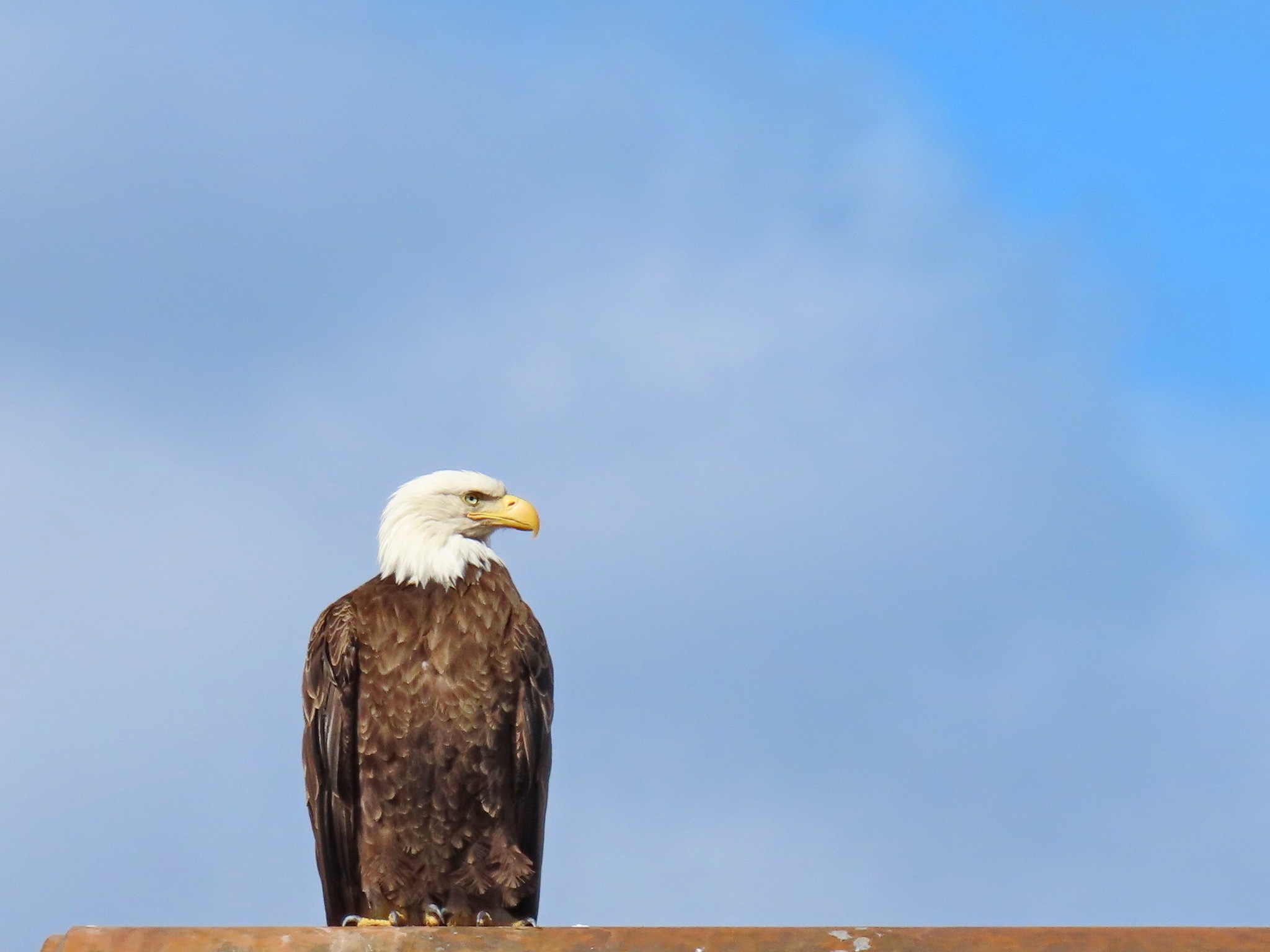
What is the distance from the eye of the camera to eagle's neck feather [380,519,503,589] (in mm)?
8148

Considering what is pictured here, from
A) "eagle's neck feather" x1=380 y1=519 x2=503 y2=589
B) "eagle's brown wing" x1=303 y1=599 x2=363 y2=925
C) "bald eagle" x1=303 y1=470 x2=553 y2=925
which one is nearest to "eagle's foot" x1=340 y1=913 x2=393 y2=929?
"bald eagle" x1=303 y1=470 x2=553 y2=925

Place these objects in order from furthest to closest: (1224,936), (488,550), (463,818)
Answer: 1. (488,550)
2. (463,818)
3. (1224,936)

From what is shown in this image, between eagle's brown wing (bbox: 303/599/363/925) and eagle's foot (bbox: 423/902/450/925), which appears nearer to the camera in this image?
eagle's foot (bbox: 423/902/450/925)

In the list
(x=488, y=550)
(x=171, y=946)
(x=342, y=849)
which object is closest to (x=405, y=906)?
(x=342, y=849)

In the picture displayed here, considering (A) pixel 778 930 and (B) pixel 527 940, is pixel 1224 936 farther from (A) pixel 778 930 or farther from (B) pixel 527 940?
(B) pixel 527 940

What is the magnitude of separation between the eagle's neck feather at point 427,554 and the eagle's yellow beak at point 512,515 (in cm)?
12

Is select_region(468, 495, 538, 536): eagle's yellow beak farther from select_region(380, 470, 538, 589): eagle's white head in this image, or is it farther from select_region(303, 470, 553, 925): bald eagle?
select_region(303, 470, 553, 925): bald eagle

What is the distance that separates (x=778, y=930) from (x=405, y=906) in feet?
11.6

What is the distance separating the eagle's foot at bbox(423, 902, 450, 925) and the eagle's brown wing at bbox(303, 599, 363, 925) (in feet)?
1.21

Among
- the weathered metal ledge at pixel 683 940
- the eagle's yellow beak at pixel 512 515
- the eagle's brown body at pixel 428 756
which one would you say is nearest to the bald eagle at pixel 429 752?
the eagle's brown body at pixel 428 756

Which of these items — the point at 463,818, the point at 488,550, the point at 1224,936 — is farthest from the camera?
the point at 488,550

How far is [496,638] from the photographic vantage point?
781cm

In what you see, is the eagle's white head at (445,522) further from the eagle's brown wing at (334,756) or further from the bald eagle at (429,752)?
the eagle's brown wing at (334,756)

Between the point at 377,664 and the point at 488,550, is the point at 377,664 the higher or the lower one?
the lower one
